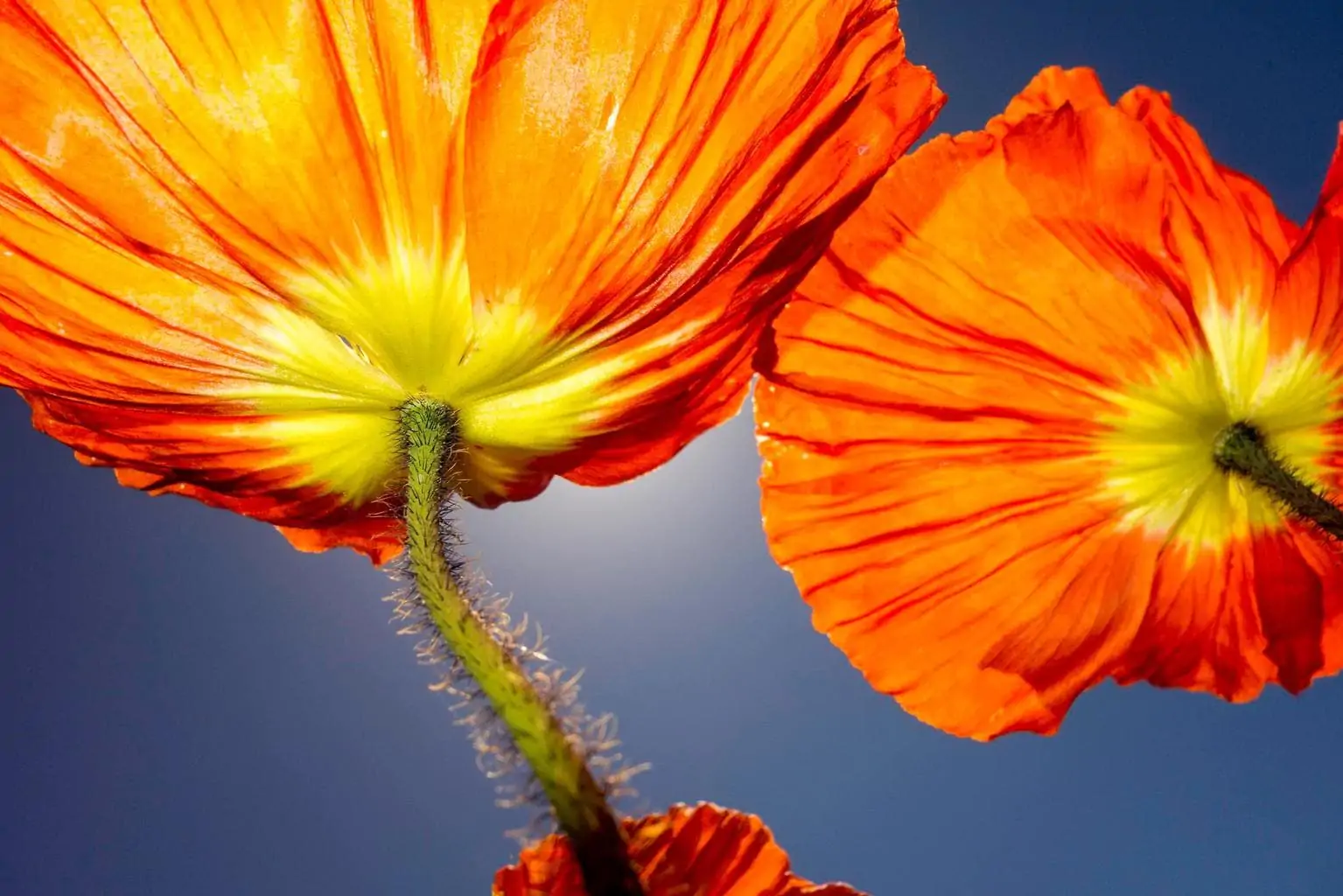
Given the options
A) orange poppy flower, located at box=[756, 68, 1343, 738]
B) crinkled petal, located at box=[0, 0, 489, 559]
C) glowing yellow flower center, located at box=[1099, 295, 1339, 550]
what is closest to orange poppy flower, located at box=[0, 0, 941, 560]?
crinkled petal, located at box=[0, 0, 489, 559]

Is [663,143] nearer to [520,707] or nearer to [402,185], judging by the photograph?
[402,185]

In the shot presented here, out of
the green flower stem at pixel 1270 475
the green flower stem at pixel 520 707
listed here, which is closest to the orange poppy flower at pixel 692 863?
the green flower stem at pixel 520 707

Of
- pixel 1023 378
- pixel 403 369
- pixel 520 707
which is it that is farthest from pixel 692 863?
pixel 1023 378

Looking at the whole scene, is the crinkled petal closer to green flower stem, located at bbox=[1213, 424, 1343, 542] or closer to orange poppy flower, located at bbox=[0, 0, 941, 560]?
orange poppy flower, located at bbox=[0, 0, 941, 560]

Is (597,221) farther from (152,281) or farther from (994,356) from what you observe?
(994,356)

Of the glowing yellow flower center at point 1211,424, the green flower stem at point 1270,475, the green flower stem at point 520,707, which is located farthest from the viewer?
the glowing yellow flower center at point 1211,424

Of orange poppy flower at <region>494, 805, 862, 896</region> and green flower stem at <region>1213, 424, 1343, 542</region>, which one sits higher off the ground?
green flower stem at <region>1213, 424, 1343, 542</region>

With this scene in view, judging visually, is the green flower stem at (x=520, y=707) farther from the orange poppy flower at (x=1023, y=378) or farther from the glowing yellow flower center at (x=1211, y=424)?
the glowing yellow flower center at (x=1211, y=424)
